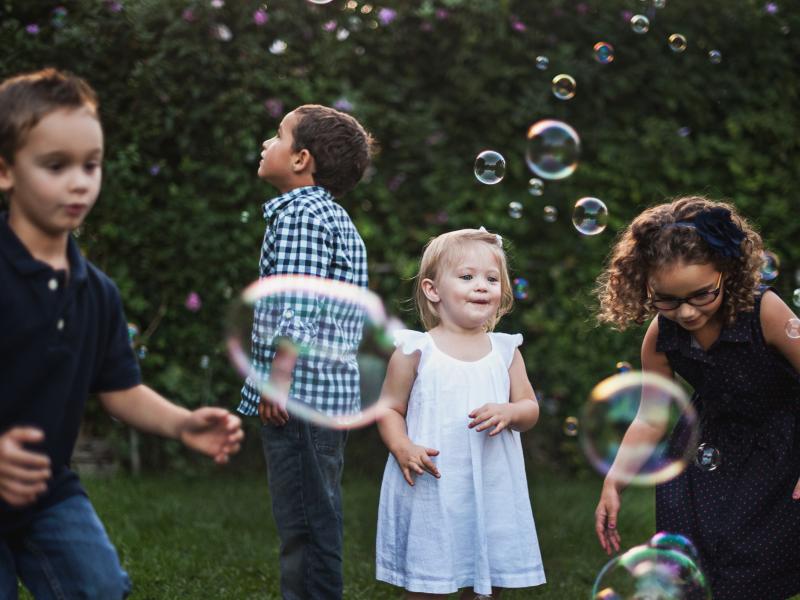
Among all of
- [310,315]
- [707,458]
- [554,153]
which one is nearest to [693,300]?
[707,458]

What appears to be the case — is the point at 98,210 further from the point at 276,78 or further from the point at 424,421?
the point at 424,421

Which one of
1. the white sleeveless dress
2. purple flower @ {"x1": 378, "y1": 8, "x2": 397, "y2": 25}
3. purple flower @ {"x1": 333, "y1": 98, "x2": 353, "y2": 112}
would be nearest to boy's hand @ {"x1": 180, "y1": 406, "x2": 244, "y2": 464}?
the white sleeveless dress

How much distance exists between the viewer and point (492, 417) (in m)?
2.89

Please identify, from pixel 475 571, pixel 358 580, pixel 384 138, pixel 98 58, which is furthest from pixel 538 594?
pixel 98 58

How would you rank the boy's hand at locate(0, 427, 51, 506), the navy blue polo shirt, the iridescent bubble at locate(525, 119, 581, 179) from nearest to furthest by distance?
the boy's hand at locate(0, 427, 51, 506)
the navy blue polo shirt
the iridescent bubble at locate(525, 119, 581, 179)

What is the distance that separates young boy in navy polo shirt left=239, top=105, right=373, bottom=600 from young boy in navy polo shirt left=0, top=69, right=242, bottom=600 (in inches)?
34.8

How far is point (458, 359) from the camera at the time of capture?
307 centimetres

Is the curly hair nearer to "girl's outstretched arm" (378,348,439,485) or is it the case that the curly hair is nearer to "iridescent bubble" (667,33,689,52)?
"girl's outstretched arm" (378,348,439,485)

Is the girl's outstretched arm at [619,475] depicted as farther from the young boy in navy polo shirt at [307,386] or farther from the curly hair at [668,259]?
the young boy in navy polo shirt at [307,386]

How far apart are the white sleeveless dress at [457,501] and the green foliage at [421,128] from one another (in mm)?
2564

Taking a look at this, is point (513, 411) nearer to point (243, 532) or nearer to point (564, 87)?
point (243, 532)

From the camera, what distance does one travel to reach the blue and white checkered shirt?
3.05 m

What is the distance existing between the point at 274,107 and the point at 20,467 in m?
3.95

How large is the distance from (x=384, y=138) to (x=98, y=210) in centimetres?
161
